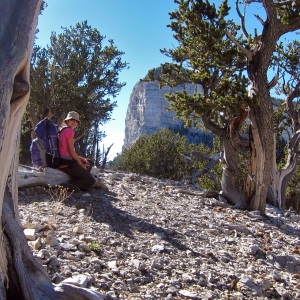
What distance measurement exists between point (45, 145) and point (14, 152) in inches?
177

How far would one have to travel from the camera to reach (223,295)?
4.31 meters

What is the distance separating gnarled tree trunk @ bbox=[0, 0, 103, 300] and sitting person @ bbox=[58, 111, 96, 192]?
4.08 metres

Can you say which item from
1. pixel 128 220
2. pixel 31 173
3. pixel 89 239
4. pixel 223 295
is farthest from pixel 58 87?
pixel 223 295

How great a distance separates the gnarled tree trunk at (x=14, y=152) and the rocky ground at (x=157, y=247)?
1.28ft

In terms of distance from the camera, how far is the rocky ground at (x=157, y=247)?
409 centimetres

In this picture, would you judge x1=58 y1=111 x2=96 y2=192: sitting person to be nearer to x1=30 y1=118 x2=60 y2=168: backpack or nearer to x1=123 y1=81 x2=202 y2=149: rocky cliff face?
x1=30 y1=118 x2=60 y2=168: backpack

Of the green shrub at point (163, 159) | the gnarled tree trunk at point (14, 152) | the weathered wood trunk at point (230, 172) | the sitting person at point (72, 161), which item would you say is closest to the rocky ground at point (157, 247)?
the sitting person at point (72, 161)

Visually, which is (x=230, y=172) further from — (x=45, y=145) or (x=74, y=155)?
(x=45, y=145)

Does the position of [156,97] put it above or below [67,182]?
above

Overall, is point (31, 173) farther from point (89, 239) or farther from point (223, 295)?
point (223, 295)

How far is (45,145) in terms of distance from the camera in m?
7.37

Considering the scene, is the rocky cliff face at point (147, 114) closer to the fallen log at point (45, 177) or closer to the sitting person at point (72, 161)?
the sitting person at point (72, 161)

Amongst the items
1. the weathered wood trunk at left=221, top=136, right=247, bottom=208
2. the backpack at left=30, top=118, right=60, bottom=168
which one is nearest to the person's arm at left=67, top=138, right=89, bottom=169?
the backpack at left=30, top=118, right=60, bottom=168

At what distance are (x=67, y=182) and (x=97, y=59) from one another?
506 inches
